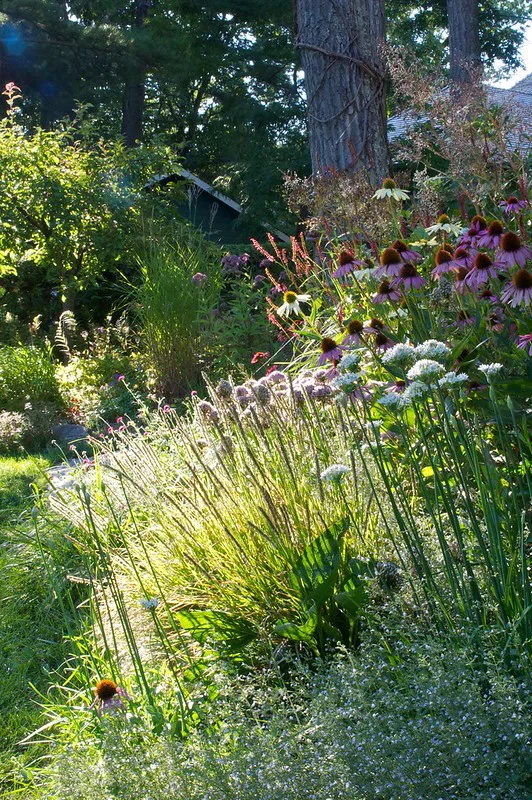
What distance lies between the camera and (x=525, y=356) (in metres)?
2.40

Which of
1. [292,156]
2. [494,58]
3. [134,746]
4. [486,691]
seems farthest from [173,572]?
[494,58]

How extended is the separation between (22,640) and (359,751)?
205 centimetres

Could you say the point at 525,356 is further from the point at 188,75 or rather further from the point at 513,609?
the point at 188,75

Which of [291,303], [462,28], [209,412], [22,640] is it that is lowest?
[22,640]

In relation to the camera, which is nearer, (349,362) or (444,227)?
(349,362)

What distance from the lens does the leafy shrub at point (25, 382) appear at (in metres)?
7.85

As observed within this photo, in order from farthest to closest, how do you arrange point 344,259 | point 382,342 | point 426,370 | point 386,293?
point 344,259
point 382,342
point 386,293
point 426,370

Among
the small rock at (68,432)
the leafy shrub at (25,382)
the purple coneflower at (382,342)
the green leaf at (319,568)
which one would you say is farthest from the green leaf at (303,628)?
the leafy shrub at (25,382)

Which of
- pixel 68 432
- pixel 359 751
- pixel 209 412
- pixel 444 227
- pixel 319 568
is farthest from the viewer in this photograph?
pixel 68 432

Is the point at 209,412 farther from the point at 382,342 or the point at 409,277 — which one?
the point at 409,277

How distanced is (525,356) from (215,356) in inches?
213

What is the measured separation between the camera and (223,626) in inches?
105

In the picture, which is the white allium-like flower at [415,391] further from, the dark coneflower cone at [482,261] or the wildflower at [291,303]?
the wildflower at [291,303]

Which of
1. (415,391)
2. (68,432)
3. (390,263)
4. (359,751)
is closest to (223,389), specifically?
(390,263)
